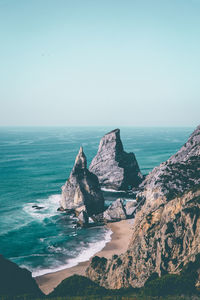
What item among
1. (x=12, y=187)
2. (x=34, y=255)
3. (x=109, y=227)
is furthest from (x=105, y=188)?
(x=34, y=255)

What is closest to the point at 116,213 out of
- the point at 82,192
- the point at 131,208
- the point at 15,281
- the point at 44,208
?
the point at 131,208

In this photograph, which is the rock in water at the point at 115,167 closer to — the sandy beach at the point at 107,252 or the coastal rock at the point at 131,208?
the coastal rock at the point at 131,208

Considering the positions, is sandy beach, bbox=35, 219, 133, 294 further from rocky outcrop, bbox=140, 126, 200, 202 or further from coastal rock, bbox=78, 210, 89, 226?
rocky outcrop, bbox=140, 126, 200, 202

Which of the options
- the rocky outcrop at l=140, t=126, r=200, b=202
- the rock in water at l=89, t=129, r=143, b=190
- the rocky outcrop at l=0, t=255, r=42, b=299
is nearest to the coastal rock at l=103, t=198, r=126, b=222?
the rocky outcrop at l=140, t=126, r=200, b=202

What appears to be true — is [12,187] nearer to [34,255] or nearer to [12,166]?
[12,166]

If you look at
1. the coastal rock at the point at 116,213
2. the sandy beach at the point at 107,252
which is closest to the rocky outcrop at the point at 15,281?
the sandy beach at the point at 107,252
